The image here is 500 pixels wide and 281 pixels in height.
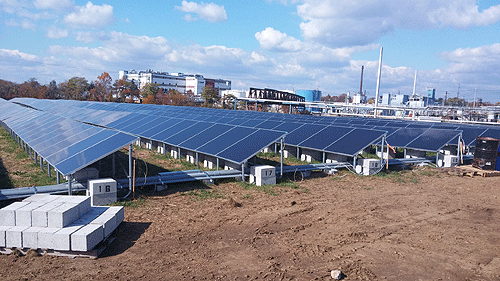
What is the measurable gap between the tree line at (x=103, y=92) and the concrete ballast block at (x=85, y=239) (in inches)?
3604

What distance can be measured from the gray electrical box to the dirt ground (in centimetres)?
114

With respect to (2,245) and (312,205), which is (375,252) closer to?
(312,205)

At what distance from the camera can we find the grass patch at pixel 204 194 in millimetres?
13797

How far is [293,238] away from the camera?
9852 mm

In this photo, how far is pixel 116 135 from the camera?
14.7m

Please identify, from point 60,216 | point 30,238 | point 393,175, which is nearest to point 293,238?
point 60,216

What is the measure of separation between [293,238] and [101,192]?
7.13 metres

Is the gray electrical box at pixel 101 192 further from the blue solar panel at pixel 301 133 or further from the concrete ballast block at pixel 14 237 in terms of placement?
the blue solar panel at pixel 301 133

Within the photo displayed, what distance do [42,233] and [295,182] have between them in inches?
449

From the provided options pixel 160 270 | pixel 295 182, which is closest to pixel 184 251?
pixel 160 270

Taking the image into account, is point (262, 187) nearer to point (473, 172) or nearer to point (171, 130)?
point (171, 130)

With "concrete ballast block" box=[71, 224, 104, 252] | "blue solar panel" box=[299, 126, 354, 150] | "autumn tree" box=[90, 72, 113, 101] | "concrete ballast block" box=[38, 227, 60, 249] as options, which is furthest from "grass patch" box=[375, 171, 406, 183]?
"autumn tree" box=[90, 72, 113, 101]

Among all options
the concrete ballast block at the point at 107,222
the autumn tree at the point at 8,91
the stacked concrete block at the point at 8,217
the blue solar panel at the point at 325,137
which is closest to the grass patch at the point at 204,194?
the concrete ballast block at the point at 107,222

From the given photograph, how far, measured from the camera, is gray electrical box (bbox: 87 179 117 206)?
11938mm
